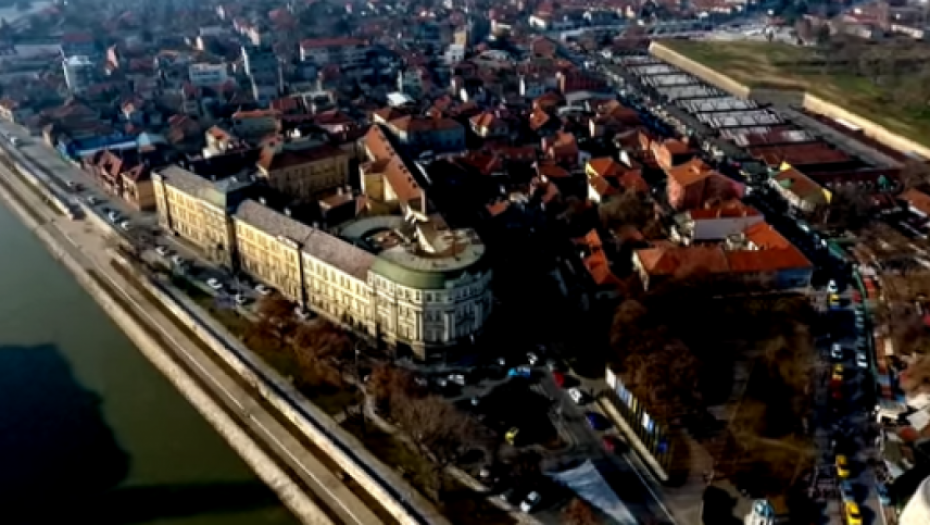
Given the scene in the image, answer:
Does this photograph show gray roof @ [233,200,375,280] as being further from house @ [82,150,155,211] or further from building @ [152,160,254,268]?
house @ [82,150,155,211]

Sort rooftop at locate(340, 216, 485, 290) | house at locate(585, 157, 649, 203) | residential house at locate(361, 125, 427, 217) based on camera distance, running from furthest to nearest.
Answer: house at locate(585, 157, 649, 203)
residential house at locate(361, 125, 427, 217)
rooftop at locate(340, 216, 485, 290)

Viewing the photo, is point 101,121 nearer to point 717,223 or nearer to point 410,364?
point 410,364

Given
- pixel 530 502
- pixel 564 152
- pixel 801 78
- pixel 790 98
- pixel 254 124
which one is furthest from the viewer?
pixel 801 78

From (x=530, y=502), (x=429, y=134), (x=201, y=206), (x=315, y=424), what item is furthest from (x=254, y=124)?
(x=530, y=502)

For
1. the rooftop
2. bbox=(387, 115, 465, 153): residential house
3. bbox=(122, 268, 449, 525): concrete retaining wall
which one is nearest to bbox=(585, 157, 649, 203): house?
bbox=(387, 115, 465, 153): residential house

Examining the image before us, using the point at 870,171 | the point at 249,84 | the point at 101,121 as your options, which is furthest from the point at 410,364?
the point at 249,84

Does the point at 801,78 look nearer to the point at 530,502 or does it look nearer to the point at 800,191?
the point at 800,191
